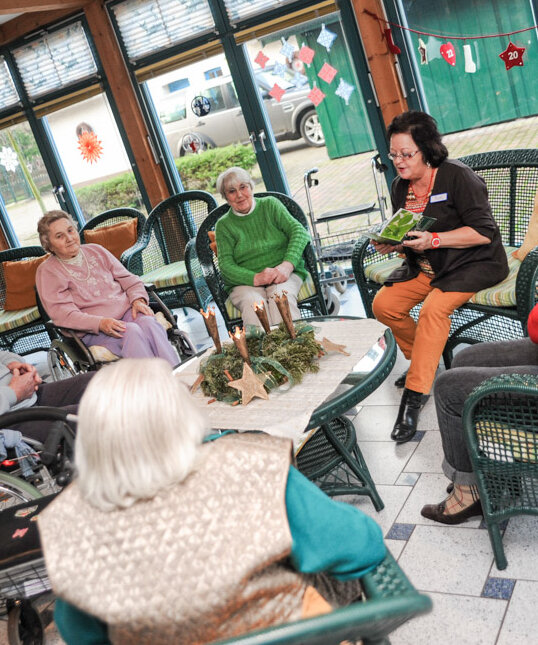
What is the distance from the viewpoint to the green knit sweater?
3.80m

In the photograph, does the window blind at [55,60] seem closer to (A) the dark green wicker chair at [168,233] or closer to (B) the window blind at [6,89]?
(B) the window blind at [6,89]

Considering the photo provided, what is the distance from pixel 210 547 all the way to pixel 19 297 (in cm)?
516

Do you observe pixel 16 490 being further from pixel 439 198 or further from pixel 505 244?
pixel 505 244

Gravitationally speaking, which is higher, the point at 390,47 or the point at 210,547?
the point at 390,47

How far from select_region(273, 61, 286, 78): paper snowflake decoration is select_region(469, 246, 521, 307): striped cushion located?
9.82 ft

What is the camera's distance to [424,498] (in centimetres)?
240

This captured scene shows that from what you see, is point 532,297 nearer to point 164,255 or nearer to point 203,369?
point 203,369

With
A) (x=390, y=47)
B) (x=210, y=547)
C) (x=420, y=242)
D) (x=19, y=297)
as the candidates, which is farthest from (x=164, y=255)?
(x=210, y=547)

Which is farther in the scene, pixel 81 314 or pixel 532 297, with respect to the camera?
pixel 81 314

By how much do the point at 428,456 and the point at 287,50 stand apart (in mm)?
3630

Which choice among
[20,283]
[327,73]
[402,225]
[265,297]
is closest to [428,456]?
[402,225]

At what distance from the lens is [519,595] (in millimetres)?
1818

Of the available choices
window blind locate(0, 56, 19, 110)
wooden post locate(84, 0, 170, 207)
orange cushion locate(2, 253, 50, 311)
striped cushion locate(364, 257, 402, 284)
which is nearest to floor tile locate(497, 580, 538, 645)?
striped cushion locate(364, 257, 402, 284)

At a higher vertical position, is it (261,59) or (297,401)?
(261,59)
